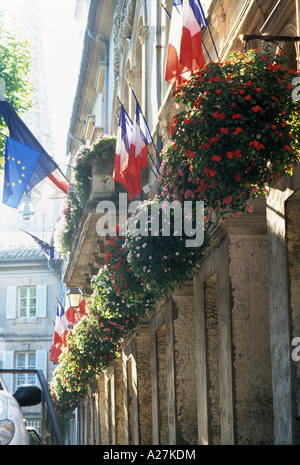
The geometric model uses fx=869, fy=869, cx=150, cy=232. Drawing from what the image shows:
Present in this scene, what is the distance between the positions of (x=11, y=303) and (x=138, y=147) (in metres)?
35.8

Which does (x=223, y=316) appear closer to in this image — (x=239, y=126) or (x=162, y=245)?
(x=162, y=245)

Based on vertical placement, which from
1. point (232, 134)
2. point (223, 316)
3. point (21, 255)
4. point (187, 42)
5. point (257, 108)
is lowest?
point (223, 316)

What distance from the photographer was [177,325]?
13055 mm

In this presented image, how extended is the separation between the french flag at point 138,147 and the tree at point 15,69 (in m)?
12.0

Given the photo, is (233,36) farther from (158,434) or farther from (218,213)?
(158,434)

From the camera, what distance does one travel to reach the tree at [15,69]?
2378 centimetres

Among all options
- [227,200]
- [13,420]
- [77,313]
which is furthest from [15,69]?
[13,420]

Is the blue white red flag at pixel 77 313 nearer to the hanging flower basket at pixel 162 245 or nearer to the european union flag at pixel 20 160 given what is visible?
the european union flag at pixel 20 160

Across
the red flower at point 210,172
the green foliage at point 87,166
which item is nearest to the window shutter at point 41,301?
the green foliage at point 87,166

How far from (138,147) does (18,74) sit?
1303 cm

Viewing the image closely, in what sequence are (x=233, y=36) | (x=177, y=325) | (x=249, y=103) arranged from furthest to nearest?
(x=177, y=325) < (x=233, y=36) < (x=249, y=103)

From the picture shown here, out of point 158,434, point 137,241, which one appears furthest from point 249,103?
point 158,434

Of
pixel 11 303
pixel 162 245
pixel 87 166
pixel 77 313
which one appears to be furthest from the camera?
pixel 11 303

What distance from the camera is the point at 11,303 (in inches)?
1836
